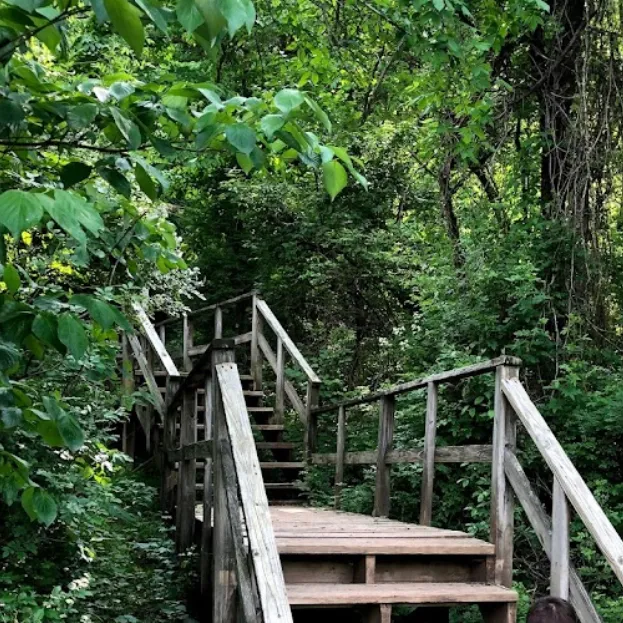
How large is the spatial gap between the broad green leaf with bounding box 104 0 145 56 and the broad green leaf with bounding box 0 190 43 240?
0.35 meters

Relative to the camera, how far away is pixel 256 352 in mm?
9969

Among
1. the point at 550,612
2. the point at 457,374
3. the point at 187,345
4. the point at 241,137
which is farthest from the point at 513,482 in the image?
the point at 187,345

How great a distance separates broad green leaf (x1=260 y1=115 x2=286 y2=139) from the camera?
1.80 m

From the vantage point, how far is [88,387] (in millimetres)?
5414

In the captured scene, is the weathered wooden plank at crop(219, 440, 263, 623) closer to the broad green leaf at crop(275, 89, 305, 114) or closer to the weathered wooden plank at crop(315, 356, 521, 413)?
the weathered wooden plank at crop(315, 356, 521, 413)

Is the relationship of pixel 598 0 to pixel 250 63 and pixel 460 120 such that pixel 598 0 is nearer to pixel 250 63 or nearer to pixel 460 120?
pixel 460 120

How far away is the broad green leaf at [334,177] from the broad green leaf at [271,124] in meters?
0.19

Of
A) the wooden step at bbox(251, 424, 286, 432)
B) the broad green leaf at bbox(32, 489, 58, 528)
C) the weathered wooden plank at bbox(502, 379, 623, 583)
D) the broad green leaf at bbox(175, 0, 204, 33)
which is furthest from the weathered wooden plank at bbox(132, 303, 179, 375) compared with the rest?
the broad green leaf at bbox(175, 0, 204, 33)

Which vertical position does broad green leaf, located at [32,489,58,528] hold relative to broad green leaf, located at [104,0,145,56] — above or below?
below

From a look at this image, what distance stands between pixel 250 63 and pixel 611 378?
6.30 metres

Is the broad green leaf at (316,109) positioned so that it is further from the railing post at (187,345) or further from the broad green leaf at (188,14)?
the railing post at (187,345)

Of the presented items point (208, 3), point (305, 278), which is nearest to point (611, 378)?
point (305, 278)

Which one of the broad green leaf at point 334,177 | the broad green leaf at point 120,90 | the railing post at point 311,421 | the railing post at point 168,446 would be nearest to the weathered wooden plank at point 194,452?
the railing post at point 168,446

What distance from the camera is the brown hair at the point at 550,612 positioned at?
3018mm
